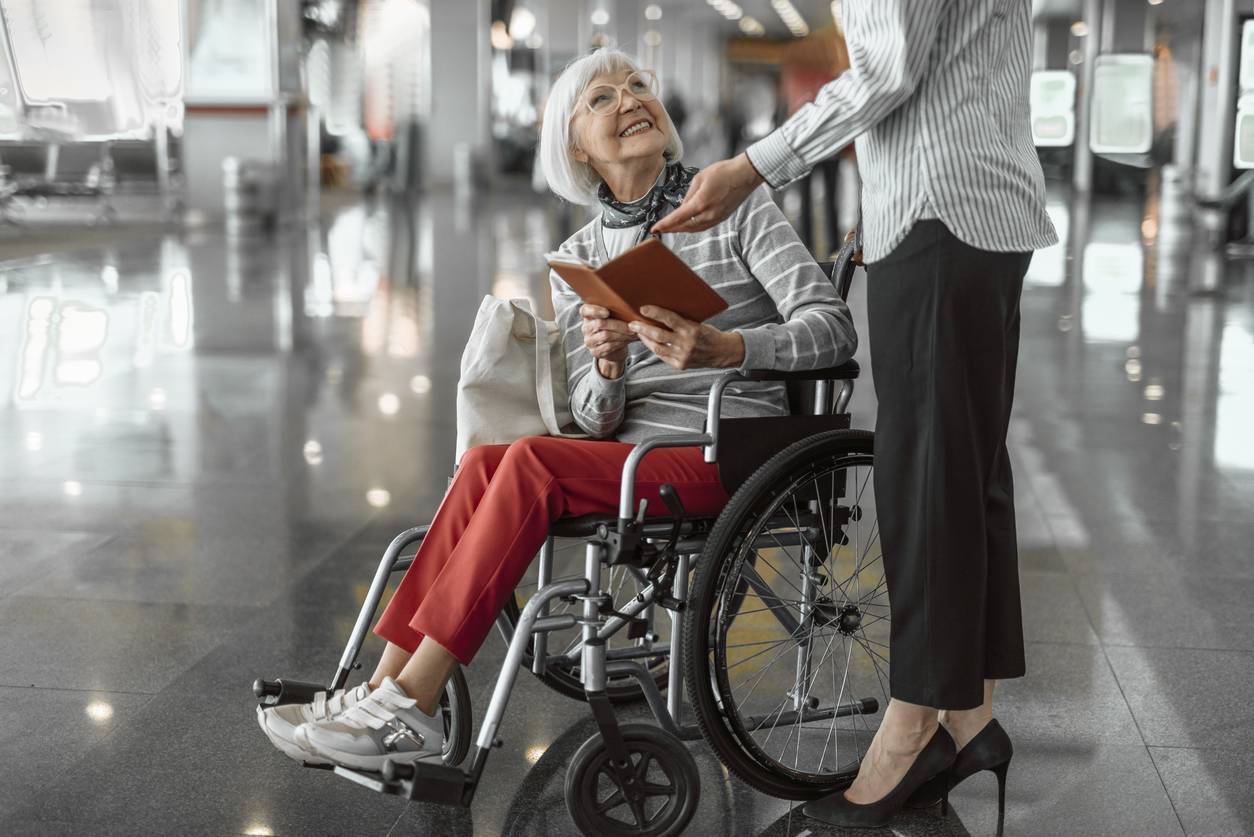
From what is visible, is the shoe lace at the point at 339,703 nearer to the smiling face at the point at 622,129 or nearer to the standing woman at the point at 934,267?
the standing woman at the point at 934,267

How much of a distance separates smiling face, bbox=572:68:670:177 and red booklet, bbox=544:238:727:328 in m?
0.33

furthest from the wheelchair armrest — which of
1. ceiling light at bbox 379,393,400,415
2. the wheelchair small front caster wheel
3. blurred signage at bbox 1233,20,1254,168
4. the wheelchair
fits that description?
blurred signage at bbox 1233,20,1254,168

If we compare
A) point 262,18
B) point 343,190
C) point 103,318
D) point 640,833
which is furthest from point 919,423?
point 343,190

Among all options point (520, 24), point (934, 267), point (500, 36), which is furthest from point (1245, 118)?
point (520, 24)

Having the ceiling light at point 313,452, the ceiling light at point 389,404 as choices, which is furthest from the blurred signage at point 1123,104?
the ceiling light at point 313,452

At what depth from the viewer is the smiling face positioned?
2248 mm

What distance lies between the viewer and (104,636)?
2.98 meters

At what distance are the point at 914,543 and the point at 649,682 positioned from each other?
1.65 feet

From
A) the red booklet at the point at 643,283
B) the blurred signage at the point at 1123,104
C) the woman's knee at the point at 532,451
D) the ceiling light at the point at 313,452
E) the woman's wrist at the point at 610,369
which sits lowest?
the ceiling light at the point at 313,452

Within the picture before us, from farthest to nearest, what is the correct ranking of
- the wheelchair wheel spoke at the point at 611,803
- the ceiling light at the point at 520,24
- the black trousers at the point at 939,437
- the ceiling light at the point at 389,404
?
the ceiling light at the point at 520,24, the ceiling light at the point at 389,404, the wheelchair wheel spoke at the point at 611,803, the black trousers at the point at 939,437

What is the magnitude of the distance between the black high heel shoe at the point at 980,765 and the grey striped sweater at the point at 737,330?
601 mm

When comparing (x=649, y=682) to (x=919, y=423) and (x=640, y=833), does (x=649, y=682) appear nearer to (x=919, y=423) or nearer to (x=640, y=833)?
(x=640, y=833)

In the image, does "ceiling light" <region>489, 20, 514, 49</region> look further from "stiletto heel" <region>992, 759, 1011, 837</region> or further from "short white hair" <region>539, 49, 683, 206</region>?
"stiletto heel" <region>992, 759, 1011, 837</region>

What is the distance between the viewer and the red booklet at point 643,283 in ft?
5.88
